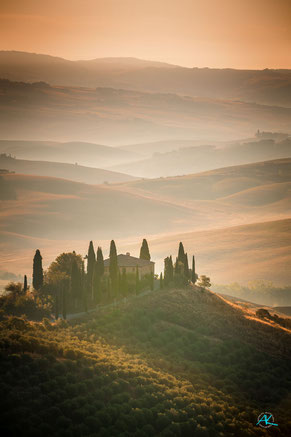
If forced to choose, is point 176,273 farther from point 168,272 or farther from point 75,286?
point 75,286

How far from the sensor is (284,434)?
46875mm

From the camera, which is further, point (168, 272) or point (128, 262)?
point (168, 272)

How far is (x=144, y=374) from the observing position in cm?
5122

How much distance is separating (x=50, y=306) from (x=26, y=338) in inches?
839

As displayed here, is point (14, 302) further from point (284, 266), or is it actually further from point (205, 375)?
point (284, 266)

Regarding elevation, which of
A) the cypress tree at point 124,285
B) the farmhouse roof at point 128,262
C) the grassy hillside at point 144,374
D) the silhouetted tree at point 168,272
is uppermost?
the farmhouse roof at point 128,262

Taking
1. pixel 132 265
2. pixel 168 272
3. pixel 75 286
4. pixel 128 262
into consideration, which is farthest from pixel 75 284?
pixel 168 272

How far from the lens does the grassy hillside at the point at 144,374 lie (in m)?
41.5

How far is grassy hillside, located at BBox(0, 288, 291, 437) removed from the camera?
41500 millimetres

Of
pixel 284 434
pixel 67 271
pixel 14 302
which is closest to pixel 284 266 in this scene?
pixel 67 271

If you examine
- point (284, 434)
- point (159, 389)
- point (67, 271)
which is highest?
point (67, 271)

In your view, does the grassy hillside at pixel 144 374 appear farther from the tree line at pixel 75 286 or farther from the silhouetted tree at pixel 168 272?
the silhouetted tree at pixel 168 272

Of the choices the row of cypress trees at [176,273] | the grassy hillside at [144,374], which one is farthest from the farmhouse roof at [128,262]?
the grassy hillside at [144,374]

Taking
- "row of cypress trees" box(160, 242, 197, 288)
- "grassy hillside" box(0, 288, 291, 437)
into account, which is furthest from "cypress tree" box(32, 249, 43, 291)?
"row of cypress trees" box(160, 242, 197, 288)
